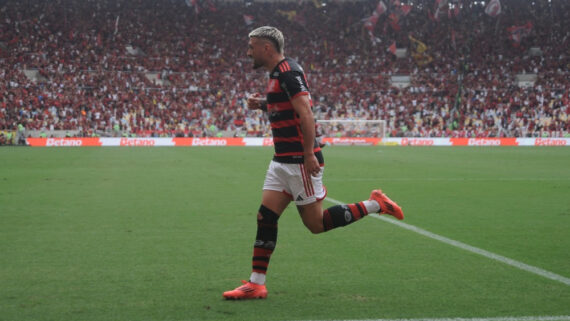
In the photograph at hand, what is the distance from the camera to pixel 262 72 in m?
49.8

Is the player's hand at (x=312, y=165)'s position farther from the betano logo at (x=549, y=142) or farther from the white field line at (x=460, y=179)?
the betano logo at (x=549, y=142)

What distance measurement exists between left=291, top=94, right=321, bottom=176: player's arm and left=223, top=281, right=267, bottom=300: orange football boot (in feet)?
3.09

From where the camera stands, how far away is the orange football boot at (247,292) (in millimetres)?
4339

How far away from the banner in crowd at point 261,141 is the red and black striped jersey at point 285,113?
3385 centimetres

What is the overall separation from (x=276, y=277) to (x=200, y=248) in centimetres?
147

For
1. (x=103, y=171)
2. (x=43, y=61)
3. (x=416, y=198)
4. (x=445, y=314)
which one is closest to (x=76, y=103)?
(x=43, y=61)

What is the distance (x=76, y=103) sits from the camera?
42.7 metres

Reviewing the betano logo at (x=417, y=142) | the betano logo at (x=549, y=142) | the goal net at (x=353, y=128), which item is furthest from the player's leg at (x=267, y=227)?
the betano logo at (x=549, y=142)

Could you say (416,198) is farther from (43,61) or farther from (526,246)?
(43,61)

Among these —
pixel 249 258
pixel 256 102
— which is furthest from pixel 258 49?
pixel 249 258

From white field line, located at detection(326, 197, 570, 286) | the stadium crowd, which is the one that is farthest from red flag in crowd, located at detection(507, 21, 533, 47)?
white field line, located at detection(326, 197, 570, 286)

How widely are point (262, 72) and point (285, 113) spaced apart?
1807 inches

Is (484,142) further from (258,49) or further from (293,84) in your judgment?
(293,84)

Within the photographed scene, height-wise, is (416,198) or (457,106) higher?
(457,106)
